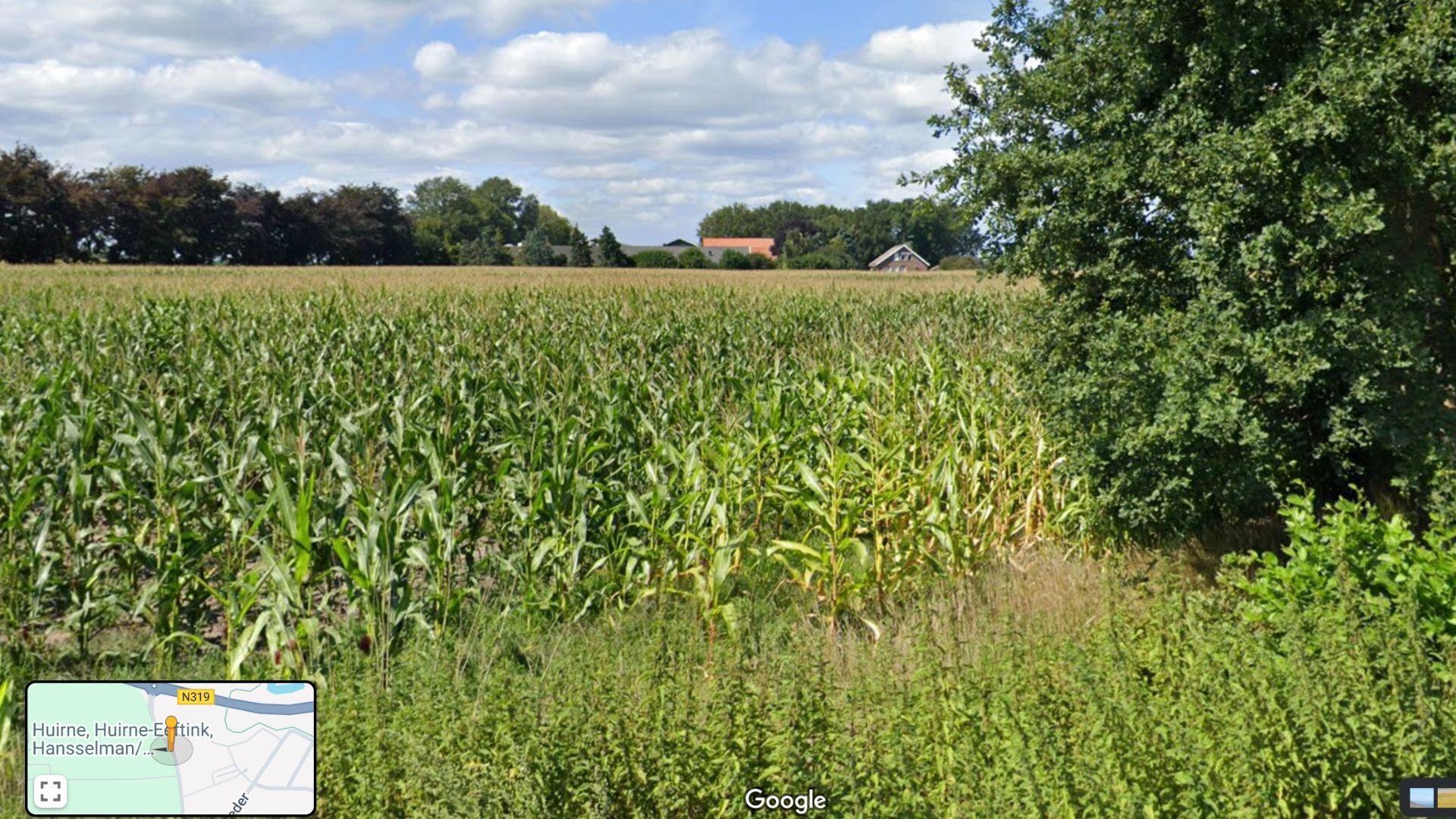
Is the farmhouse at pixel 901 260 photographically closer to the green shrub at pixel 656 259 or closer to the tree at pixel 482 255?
the green shrub at pixel 656 259

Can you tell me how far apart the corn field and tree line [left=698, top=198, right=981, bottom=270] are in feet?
210

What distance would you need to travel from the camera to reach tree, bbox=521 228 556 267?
77.6m

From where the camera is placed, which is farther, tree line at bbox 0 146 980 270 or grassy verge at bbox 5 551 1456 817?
tree line at bbox 0 146 980 270

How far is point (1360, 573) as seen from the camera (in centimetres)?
559

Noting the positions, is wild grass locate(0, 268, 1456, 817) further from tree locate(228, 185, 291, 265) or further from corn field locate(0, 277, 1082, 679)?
tree locate(228, 185, 291, 265)

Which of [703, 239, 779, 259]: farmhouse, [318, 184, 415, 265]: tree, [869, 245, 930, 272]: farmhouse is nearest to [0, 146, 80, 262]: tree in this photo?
[318, 184, 415, 265]: tree

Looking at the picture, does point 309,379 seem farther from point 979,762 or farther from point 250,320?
point 979,762

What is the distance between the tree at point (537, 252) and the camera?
77.6 metres

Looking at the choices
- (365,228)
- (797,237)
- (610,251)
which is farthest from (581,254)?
(797,237)

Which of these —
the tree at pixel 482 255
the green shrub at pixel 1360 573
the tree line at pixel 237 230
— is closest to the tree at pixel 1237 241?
the green shrub at pixel 1360 573

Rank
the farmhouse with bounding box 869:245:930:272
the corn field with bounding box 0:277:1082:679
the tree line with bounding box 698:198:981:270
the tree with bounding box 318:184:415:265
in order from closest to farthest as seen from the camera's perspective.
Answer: the corn field with bounding box 0:277:1082:679 < the tree with bounding box 318:184:415:265 < the tree line with bounding box 698:198:981:270 < the farmhouse with bounding box 869:245:930:272

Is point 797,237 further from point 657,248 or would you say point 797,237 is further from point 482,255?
point 482,255

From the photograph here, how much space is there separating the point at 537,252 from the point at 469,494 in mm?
72937

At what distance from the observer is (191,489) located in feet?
20.2
